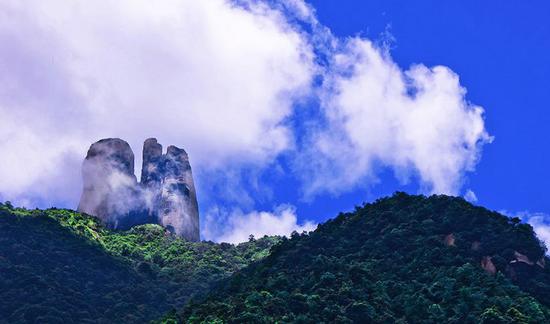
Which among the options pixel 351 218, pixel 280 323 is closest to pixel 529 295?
pixel 280 323

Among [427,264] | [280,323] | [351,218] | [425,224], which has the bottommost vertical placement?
[280,323]

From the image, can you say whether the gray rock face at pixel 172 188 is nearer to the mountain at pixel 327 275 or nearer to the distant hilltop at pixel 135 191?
the distant hilltop at pixel 135 191

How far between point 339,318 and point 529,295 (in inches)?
641

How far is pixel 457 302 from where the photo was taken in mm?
62406

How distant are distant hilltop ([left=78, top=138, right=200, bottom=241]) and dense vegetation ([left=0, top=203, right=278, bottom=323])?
28.7 ft

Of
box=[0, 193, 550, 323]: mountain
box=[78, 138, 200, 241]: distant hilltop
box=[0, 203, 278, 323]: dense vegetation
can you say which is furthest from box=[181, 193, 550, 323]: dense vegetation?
box=[78, 138, 200, 241]: distant hilltop

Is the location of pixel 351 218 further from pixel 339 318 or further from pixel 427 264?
pixel 339 318

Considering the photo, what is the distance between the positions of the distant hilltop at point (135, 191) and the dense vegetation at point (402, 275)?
62145 millimetres

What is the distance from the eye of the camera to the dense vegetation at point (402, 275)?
203ft

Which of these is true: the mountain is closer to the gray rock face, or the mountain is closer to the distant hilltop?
the distant hilltop

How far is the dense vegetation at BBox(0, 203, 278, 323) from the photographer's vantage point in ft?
283

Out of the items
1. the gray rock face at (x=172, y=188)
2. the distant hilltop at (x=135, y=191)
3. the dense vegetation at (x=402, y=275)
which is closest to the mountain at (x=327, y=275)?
the dense vegetation at (x=402, y=275)

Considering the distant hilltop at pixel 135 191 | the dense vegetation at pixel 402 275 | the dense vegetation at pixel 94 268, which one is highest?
the distant hilltop at pixel 135 191

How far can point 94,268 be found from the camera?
10319 cm
